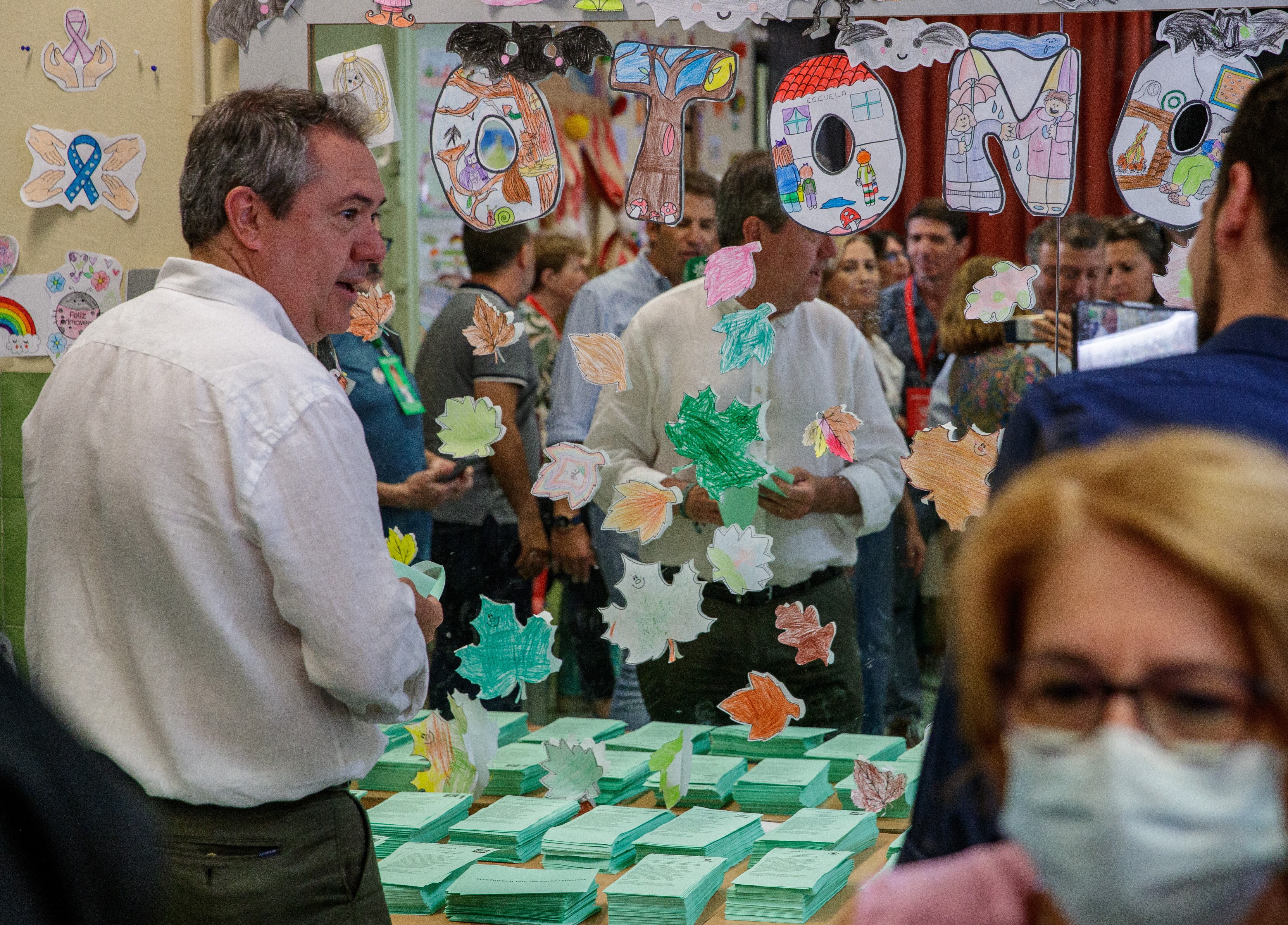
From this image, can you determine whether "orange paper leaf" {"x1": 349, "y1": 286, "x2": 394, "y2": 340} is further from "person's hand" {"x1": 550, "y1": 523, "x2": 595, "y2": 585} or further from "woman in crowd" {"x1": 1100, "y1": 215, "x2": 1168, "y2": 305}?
"woman in crowd" {"x1": 1100, "y1": 215, "x2": 1168, "y2": 305}

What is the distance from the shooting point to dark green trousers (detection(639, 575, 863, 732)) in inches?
95.0

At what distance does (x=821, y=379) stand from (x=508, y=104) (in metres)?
0.78

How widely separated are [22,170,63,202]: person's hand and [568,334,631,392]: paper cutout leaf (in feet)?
3.82

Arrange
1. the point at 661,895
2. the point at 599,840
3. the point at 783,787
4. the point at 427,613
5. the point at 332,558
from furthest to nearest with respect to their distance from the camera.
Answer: the point at 783,787, the point at 599,840, the point at 661,895, the point at 427,613, the point at 332,558

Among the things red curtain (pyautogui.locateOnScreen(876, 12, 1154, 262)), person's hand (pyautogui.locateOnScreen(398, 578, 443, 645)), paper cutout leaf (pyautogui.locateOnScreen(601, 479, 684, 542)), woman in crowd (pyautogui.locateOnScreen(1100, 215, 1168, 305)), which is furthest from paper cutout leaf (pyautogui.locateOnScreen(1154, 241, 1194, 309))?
person's hand (pyautogui.locateOnScreen(398, 578, 443, 645))

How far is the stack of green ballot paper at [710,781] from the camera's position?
7.93 feet

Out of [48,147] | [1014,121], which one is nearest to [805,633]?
[1014,121]

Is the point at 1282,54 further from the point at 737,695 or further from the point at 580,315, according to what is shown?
the point at 737,695

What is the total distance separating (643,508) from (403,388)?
1.73ft

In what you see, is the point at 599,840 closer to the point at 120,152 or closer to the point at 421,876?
the point at 421,876

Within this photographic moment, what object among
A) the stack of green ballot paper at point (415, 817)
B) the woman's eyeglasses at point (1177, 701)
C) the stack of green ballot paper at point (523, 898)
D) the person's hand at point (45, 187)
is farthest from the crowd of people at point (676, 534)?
the person's hand at point (45, 187)

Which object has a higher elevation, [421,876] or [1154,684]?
[1154,684]

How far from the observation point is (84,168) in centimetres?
275

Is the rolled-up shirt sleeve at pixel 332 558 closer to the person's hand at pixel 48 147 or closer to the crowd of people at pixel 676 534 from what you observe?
the crowd of people at pixel 676 534
